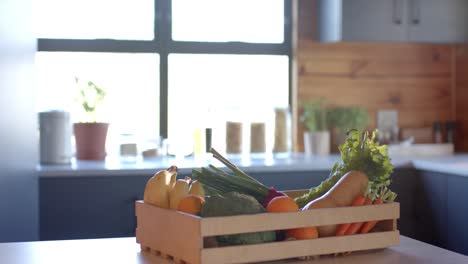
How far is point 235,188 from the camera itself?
1.89 meters

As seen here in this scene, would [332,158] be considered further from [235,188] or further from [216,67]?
[235,188]

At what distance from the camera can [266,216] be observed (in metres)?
1.71

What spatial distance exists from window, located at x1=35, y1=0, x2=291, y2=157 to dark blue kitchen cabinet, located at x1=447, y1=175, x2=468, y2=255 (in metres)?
1.13

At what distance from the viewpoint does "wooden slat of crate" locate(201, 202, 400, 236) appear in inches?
65.6

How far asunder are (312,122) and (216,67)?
0.61m

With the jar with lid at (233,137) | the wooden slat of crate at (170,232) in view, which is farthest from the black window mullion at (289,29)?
the wooden slat of crate at (170,232)

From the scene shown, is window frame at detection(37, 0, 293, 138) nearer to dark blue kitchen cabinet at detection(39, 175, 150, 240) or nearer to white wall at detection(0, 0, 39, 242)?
white wall at detection(0, 0, 39, 242)

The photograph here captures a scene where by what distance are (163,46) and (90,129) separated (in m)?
0.64

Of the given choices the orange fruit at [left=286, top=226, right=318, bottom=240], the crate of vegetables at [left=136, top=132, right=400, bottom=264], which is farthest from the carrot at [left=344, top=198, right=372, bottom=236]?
the orange fruit at [left=286, top=226, right=318, bottom=240]

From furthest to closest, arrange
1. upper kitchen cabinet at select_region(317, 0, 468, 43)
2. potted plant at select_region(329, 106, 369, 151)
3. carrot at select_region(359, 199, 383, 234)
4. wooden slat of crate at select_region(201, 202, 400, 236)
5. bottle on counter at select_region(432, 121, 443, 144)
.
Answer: bottle on counter at select_region(432, 121, 443, 144) < potted plant at select_region(329, 106, 369, 151) < upper kitchen cabinet at select_region(317, 0, 468, 43) < carrot at select_region(359, 199, 383, 234) < wooden slat of crate at select_region(201, 202, 400, 236)

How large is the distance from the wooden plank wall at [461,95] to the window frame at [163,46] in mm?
1042

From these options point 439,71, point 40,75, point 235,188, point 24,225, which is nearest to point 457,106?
point 439,71

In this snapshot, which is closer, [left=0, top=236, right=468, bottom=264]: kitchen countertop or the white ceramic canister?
[left=0, top=236, right=468, bottom=264]: kitchen countertop

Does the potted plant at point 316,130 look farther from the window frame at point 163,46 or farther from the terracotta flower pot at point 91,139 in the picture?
the terracotta flower pot at point 91,139
